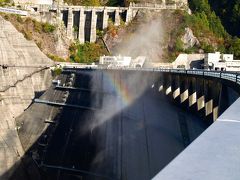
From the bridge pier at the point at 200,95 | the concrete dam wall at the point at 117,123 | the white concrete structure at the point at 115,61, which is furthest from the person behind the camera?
the white concrete structure at the point at 115,61

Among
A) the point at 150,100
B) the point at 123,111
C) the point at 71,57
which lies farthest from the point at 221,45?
the point at 123,111

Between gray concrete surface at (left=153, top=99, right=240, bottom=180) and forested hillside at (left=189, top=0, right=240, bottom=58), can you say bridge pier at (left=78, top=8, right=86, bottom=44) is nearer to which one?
forested hillside at (left=189, top=0, right=240, bottom=58)

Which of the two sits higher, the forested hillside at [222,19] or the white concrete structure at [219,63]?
the forested hillside at [222,19]

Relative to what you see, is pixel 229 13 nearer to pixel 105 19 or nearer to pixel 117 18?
pixel 117 18

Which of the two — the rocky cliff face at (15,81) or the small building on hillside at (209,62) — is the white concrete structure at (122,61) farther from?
the rocky cliff face at (15,81)

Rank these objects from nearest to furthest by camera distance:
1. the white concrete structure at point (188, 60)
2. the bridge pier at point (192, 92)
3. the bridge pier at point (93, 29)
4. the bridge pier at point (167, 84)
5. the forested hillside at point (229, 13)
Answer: the bridge pier at point (192, 92), the bridge pier at point (167, 84), the white concrete structure at point (188, 60), the bridge pier at point (93, 29), the forested hillside at point (229, 13)

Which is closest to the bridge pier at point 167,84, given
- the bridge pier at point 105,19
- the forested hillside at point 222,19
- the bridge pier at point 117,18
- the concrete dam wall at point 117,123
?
the concrete dam wall at point 117,123

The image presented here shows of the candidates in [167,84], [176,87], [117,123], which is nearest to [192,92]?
[176,87]

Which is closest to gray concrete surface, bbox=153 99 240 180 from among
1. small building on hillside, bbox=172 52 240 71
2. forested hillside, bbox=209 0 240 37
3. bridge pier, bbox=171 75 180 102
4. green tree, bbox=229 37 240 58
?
bridge pier, bbox=171 75 180 102
